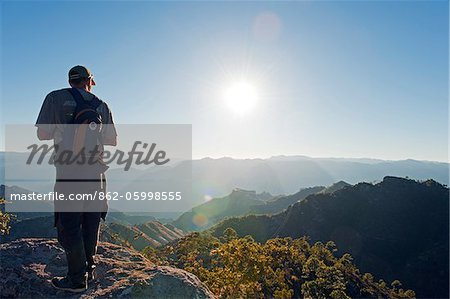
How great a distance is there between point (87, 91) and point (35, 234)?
87.8 m

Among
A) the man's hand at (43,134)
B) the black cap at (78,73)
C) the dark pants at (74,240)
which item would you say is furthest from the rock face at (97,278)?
the black cap at (78,73)

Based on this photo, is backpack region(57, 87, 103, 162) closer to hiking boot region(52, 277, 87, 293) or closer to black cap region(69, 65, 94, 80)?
black cap region(69, 65, 94, 80)

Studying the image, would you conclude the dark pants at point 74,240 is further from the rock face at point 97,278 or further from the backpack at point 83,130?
the backpack at point 83,130

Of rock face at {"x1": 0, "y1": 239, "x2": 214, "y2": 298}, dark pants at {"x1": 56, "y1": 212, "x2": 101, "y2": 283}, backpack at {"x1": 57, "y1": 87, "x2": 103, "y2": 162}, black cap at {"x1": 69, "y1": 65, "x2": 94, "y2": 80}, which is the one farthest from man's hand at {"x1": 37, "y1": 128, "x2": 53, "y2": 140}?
rock face at {"x1": 0, "y1": 239, "x2": 214, "y2": 298}

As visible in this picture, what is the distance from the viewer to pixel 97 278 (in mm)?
5445

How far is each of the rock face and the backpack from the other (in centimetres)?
210

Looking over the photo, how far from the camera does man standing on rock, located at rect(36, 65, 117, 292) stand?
15.4 ft

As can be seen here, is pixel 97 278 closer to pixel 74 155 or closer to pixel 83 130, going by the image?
pixel 74 155

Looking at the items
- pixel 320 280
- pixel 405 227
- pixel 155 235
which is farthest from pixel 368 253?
pixel 155 235

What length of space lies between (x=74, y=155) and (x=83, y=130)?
39 centimetres

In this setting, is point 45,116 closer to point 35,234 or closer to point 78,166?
point 78,166

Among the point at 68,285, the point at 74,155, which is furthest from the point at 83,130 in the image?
the point at 68,285

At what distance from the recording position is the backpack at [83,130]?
15.4ft

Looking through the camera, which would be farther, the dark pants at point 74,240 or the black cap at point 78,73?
the black cap at point 78,73
